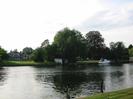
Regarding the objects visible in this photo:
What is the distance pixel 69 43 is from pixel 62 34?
8.08m

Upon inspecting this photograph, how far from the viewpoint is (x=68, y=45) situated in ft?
498

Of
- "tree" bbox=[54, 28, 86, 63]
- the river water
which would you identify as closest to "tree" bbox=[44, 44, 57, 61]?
"tree" bbox=[54, 28, 86, 63]

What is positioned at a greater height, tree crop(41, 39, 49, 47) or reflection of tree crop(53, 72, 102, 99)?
tree crop(41, 39, 49, 47)

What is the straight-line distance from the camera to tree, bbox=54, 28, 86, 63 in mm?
152375

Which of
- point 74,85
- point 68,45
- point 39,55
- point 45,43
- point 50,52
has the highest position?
point 45,43

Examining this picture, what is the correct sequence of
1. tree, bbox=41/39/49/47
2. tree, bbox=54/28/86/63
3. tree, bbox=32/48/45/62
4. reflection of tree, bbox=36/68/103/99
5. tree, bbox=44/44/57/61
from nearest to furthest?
reflection of tree, bbox=36/68/103/99
tree, bbox=54/28/86/63
tree, bbox=44/44/57/61
tree, bbox=32/48/45/62
tree, bbox=41/39/49/47

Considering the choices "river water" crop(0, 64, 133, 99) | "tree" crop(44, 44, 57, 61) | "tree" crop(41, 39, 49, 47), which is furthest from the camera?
"tree" crop(41, 39, 49, 47)

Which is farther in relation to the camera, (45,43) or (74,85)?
(45,43)

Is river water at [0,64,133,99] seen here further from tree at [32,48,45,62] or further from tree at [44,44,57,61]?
tree at [32,48,45,62]

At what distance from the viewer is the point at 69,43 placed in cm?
15188

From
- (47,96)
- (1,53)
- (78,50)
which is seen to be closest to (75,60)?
(78,50)

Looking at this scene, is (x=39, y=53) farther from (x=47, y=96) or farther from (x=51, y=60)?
(x=47, y=96)

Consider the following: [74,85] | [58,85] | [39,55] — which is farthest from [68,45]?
[74,85]

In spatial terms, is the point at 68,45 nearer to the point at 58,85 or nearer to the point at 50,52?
the point at 50,52
